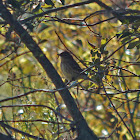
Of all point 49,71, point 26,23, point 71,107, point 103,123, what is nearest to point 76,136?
point 71,107

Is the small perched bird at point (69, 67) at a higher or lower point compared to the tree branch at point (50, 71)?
higher

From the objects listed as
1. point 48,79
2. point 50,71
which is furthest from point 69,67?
point 50,71

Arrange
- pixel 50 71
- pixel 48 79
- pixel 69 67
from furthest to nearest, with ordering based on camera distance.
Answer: pixel 69 67 < pixel 48 79 < pixel 50 71

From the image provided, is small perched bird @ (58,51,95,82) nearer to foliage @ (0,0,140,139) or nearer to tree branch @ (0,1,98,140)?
foliage @ (0,0,140,139)

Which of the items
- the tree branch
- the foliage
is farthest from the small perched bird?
the tree branch

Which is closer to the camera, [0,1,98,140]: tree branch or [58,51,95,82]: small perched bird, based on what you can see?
[0,1,98,140]: tree branch

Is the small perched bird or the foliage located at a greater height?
the small perched bird

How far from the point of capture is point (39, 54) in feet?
8.25

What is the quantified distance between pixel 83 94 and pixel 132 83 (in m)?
1.02

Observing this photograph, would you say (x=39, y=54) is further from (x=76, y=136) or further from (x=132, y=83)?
(x=132, y=83)

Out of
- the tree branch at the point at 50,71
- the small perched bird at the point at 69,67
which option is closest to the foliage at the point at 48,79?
the tree branch at the point at 50,71

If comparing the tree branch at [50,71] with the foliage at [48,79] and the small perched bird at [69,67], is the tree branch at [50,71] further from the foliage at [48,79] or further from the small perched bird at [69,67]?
the small perched bird at [69,67]

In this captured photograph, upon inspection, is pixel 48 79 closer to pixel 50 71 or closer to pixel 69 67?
pixel 50 71

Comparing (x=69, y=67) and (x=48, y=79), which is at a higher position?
(x=69, y=67)
